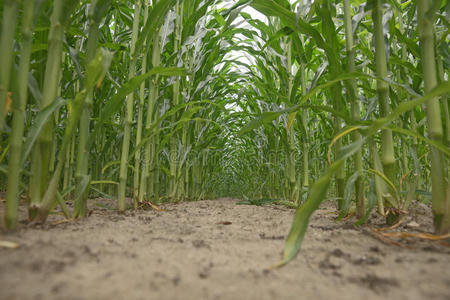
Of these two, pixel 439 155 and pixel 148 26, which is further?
pixel 148 26

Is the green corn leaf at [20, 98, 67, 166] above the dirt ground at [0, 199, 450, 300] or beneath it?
above

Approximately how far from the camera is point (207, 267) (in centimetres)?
54

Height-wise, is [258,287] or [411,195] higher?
[411,195]

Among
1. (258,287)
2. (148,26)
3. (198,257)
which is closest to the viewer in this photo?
(258,287)

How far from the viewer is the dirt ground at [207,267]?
41cm

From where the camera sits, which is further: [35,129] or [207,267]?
[35,129]

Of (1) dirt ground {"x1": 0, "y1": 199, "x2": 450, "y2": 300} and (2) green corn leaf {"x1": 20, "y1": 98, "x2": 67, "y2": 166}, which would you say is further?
(2) green corn leaf {"x1": 20, "y1": 98, "x2": 67, "y2": 166}

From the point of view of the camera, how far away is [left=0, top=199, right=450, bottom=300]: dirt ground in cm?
41

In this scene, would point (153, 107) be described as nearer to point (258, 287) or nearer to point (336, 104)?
point (336, 104)

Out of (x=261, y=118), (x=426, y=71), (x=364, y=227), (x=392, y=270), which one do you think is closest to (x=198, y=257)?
(x=392, y=270)

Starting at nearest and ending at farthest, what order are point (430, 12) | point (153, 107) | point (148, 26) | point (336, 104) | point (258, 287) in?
point (258, 287)
point (430, 12)
point (148, 26)
point (336, 104)
point (153, 107)

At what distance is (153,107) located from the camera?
1.55 m

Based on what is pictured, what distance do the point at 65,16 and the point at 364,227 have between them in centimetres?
122

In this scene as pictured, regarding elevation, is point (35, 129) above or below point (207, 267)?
above
